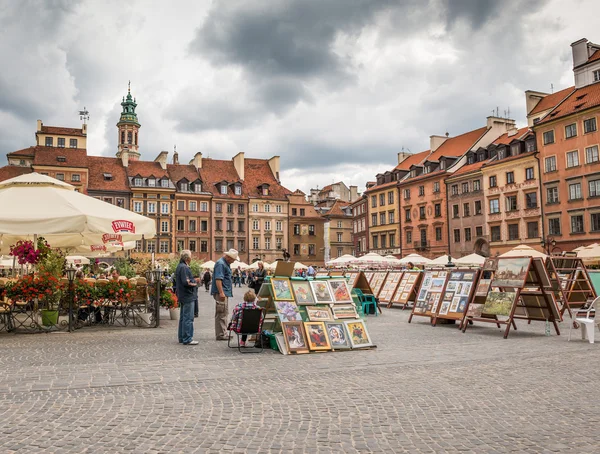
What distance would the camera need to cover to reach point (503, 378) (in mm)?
7945

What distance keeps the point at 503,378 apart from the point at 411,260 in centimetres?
2750

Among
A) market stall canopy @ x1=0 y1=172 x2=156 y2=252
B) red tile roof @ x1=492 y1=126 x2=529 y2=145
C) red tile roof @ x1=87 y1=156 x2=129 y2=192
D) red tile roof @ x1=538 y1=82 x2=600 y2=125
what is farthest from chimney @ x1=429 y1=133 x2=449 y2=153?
market stall canopy @ x1=0 y1=172 x2=156 y2=252

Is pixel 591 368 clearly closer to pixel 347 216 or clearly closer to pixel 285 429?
pixel 285 429

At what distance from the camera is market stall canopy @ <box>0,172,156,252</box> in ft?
38.4

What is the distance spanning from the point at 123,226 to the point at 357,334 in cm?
619

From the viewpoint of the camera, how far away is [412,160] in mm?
68062

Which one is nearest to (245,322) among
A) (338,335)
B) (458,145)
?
(338,335)

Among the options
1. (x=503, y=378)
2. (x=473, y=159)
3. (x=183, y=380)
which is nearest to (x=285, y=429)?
(x=183, y=380)

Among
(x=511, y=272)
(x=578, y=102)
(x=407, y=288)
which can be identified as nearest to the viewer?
(x=511, y=272)

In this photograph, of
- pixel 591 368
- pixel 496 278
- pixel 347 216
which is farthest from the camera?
pixel 347 216

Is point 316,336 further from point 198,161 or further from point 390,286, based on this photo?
point 198,161

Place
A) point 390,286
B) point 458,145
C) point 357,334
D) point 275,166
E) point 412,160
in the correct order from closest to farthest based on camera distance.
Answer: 1. point 357,334
2. point 390,286
3. point 458,145
4. point 412,160
5. point 275,166

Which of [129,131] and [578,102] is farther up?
[129,131]

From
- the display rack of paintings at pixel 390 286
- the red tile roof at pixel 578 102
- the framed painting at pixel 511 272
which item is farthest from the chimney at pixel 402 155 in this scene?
the framed painting at pixel 511 272
